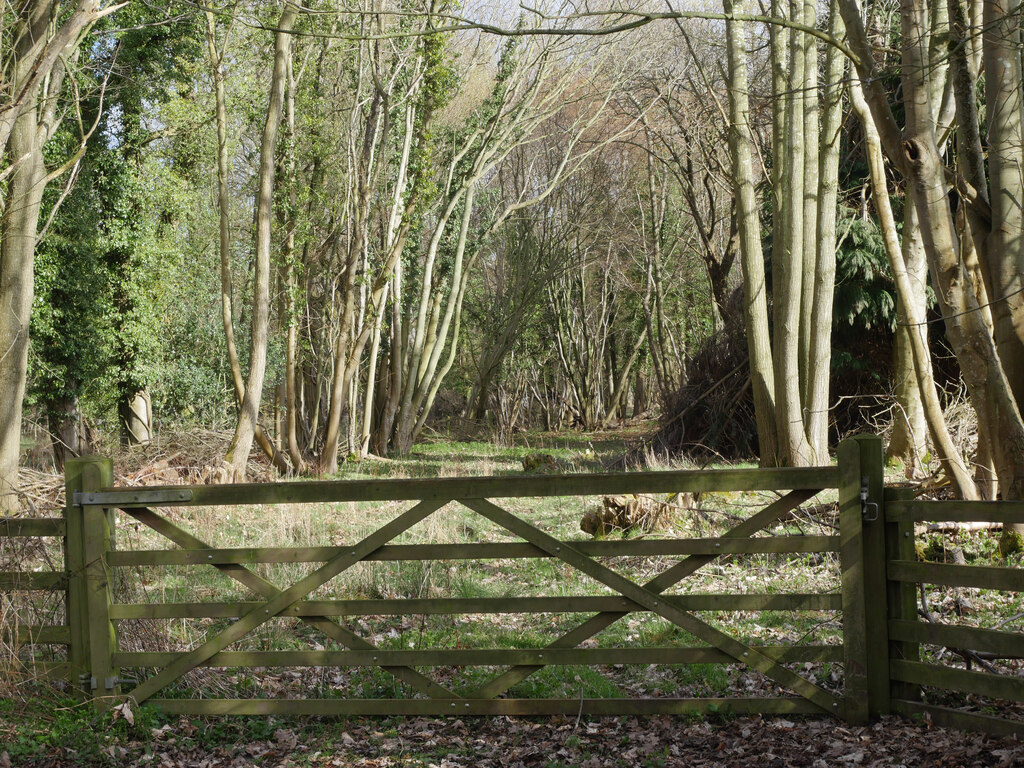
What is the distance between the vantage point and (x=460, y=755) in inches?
172

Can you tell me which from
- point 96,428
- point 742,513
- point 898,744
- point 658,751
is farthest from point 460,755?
point 96,428

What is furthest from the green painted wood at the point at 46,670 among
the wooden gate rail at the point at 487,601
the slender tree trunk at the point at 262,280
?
the slender tree trunk at the point at 262,280

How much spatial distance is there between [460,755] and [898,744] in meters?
2.06

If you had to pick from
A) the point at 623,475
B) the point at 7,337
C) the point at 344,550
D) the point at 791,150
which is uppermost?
the point at 791,150

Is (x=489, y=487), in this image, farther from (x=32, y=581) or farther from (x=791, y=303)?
(x=791, y=303)

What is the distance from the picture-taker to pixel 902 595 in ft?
14.6

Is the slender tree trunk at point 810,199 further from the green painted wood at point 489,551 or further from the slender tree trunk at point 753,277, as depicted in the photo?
the green painted wood at point 489,551

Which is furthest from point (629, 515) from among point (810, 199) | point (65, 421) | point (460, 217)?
point (460, 217)

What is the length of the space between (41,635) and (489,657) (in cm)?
247

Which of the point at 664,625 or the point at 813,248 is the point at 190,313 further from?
the point at 664,625

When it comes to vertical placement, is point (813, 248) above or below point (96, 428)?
above

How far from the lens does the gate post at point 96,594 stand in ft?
15.9

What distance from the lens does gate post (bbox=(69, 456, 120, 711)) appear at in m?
4.84

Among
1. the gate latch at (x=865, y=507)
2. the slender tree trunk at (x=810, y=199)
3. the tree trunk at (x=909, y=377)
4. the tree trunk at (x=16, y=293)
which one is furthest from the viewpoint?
the slender tree trunk at (x=810, y=199)
